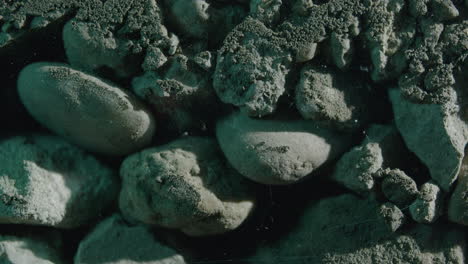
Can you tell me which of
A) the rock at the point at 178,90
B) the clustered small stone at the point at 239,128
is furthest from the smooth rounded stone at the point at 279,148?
the rock at the point at 178,90

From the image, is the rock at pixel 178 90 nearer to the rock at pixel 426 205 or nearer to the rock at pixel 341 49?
the rock at pixel 341 49

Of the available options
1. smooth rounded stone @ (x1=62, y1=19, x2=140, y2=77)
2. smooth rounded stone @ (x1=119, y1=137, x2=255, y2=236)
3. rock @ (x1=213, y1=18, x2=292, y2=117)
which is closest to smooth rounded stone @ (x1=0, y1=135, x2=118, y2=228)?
smooth rounded stone @ (x1=119, y1=137, x2=255, y2=236)

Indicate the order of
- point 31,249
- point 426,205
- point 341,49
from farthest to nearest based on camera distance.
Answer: point 31,249 < point 341,49 < point 426,205

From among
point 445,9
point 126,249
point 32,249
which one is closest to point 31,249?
point 32,249

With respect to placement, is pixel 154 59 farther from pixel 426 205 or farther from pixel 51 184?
pixel 426 205

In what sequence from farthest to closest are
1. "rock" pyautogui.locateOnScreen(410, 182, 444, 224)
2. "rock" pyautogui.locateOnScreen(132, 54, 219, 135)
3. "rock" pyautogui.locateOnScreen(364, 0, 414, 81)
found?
"rock" pyautogui.locateOnScreen(132, 54, 219, 135)
"rock" pyautogui.locateOnScreen(364, 0, 414, 81)
"rock" pyautogui.locateOnScreen(410, 182, 444, 224)

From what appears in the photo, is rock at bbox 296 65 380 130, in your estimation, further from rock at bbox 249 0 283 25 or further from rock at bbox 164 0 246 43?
rock at bbox 164 0 246 43
